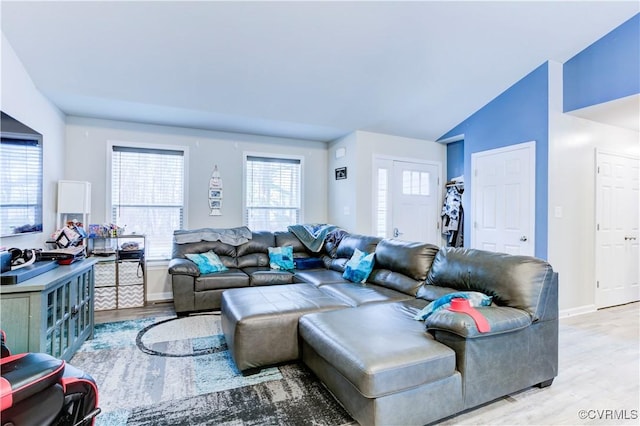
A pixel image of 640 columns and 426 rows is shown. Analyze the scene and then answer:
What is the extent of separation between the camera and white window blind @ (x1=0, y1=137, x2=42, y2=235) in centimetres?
245

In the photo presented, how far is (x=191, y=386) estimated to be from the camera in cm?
222

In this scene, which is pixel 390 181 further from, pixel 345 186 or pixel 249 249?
pixel 249 249

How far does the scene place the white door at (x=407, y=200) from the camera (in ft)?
17.1

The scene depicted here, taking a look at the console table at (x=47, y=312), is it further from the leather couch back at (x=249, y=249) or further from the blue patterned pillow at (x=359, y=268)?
the blue patterned pillow at (x=359, y=268)

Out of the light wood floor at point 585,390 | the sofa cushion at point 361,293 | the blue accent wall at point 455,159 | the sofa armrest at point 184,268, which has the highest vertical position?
the blue accent wall at point 455,159

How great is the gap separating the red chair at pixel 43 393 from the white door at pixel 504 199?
4447 millimetres

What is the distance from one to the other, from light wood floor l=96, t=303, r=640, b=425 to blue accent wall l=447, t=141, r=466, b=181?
2942 mm

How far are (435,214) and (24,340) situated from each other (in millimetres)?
5403

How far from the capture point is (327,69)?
11.8 feet

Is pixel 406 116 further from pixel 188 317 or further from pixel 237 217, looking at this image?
pixel 188 317

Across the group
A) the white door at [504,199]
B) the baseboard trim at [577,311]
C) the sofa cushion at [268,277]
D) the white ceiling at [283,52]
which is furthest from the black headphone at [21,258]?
the baseboard trim at [577,311]

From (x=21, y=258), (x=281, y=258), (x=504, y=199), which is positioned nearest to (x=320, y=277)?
(x=281, y=258)

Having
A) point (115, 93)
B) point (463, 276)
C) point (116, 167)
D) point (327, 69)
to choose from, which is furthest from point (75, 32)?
point (463, 276)

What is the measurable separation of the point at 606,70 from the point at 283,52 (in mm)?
A: 3572
